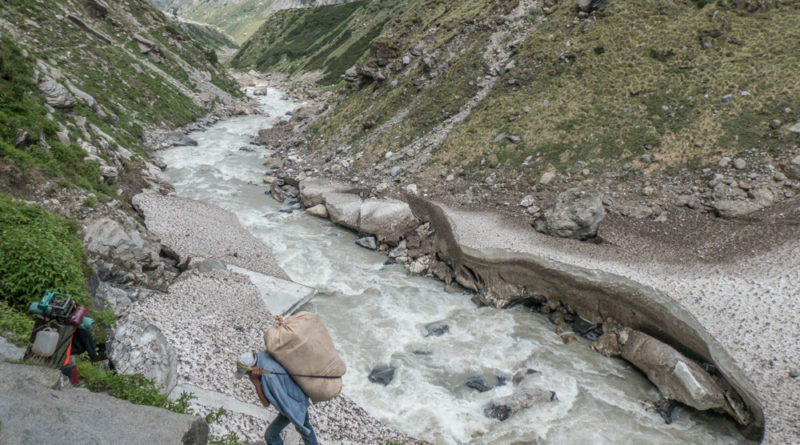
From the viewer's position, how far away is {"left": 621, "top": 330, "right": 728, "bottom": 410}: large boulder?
1130cm

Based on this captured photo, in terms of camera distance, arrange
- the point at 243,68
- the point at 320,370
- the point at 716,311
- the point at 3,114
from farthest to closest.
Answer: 1. the point at 243,68
2. the point at 3,114
3. the point at 716,311
4. the point at 320,370

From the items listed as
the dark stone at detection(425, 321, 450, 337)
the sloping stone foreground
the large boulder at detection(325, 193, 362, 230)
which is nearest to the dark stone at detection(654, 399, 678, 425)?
the dark stone at detection(425, 321, 450, 337)

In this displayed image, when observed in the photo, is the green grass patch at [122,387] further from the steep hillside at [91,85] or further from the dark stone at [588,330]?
the dark stone at [588,330]

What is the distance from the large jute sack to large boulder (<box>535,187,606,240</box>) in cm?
1504

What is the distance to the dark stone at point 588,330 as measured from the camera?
14805 mm

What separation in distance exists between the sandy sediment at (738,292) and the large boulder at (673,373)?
3.25 ft

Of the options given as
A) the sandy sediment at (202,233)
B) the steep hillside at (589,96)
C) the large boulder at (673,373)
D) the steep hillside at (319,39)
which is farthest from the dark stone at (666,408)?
the steep hillside at (319,39)

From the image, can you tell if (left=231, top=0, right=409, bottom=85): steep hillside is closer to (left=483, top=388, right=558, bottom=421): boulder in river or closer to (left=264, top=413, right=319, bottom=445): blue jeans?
(left=483, top=388, right=558, bottom=421): boulder in river

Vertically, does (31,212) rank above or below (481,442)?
above

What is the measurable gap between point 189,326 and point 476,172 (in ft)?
59.9

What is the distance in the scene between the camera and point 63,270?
870 centimetres

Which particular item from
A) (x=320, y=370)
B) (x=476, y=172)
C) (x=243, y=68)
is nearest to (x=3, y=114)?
(x=320, y=370)

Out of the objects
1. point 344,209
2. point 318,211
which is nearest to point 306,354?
point 344,209

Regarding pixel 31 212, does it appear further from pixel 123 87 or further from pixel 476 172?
pixel 123 87
